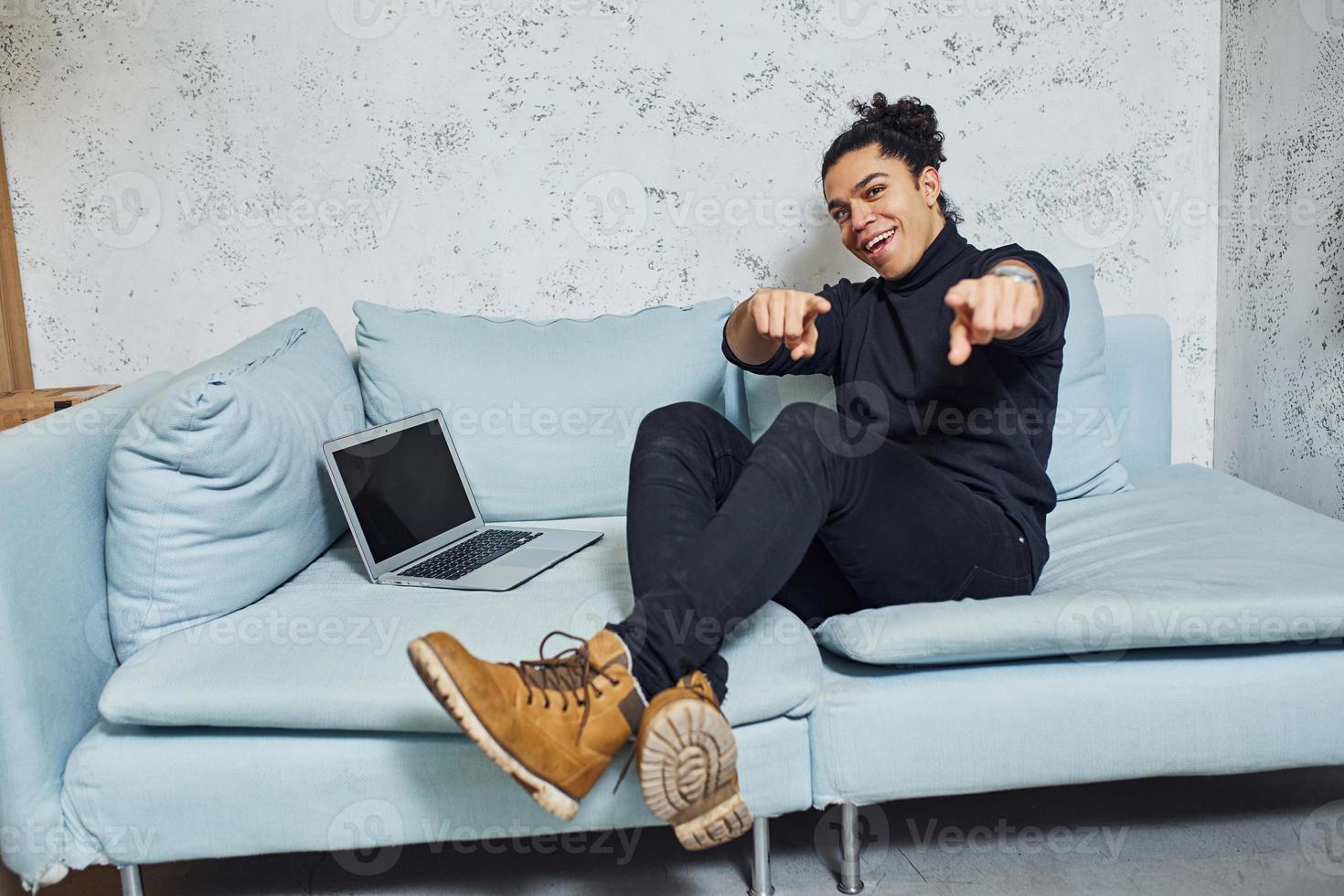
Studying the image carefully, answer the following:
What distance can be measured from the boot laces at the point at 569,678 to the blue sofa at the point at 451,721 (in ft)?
0.49

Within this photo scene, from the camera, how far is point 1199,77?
2.20 m

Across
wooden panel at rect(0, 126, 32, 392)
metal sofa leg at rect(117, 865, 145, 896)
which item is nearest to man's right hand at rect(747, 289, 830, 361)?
metal sofa leg at rect(117, 865, 145, 896)

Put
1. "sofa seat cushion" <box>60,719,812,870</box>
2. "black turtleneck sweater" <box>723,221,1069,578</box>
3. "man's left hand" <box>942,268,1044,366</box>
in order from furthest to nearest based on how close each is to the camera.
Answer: "black turtleneck sweater" <box>723,221,1069,578</box> < "sofa seat cushion" <box>60,719,812,870</box> < "man's left hand" <box>942,268,1044,366</box>

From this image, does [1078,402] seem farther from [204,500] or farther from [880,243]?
[204,500]

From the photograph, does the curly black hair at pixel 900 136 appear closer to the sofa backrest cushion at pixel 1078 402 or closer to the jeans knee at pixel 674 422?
the sofa backrest cushion at pixel 1078 402

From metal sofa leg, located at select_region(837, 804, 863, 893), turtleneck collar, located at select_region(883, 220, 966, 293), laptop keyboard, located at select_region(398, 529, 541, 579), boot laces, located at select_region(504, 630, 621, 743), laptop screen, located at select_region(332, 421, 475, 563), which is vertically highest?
turtleneck collar, located at select_region(883, 220, 966, 293)

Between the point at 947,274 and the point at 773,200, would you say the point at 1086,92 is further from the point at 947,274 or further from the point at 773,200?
the point at 947,274

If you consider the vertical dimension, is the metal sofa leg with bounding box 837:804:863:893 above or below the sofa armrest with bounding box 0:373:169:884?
below

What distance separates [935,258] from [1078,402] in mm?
520

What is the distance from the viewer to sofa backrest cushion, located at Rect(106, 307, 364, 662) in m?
1.38

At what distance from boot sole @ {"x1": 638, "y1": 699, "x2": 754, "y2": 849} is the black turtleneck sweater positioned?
24.4 inches

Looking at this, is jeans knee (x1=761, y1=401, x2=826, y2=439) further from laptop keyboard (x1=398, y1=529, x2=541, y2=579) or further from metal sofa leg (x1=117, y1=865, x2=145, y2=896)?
metal sofa leg (x1=117, y1=865, x2=145, y2=896)

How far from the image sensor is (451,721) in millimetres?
1240

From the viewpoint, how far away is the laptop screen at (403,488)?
5.46ft
